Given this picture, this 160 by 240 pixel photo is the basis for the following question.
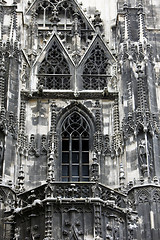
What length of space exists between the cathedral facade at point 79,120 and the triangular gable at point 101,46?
4cm

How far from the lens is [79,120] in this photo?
18188 mm

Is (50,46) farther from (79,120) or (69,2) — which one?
(79,120)

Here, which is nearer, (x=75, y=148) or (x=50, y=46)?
(x=75, y=148)

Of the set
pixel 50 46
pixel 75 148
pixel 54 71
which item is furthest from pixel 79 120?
pixel 50 46

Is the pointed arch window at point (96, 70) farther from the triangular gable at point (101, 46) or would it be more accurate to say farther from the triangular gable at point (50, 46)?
the triangular gable at point (50, 46)

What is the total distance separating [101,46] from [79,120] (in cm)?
358

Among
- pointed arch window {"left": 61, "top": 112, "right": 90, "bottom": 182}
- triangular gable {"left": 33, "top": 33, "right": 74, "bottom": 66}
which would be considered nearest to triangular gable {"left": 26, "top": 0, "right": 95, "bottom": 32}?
triangular gable {"left": 33, "top": 33, "right": 74, "bottom": 66}

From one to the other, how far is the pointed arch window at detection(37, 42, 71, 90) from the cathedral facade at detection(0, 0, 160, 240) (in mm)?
40

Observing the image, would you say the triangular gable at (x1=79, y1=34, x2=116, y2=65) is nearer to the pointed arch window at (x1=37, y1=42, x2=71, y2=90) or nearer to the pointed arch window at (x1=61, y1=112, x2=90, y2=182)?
the pointed arch window at (x1=37, y1=42, x2=71, y2=90)

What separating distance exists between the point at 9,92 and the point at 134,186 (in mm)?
5616

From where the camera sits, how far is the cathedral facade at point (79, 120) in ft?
46.2

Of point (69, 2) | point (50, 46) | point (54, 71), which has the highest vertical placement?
point (69, 2)

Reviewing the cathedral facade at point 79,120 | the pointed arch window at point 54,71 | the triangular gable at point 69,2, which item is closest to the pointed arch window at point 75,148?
the cathedral facade at point 79,120

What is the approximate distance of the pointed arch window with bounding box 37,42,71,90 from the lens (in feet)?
62.0
